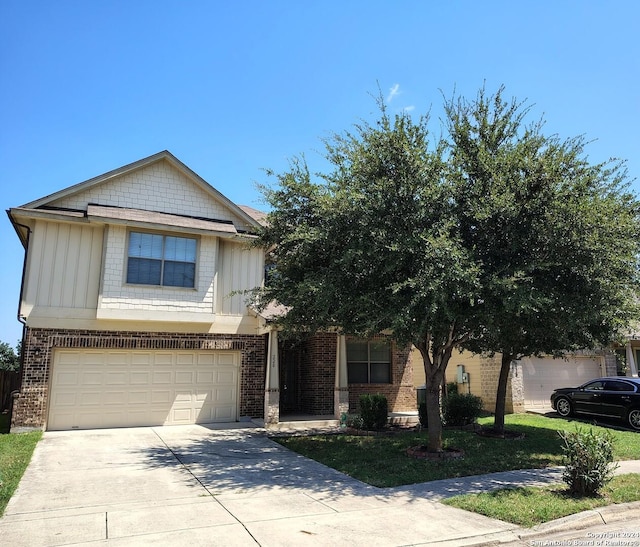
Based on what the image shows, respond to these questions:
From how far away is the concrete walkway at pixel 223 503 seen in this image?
5742mm

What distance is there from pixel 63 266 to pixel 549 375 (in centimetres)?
1738

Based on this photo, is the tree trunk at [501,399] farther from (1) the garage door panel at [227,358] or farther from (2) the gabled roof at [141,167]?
(2) the gabled roof at [141,167]

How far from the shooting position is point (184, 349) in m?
14.9

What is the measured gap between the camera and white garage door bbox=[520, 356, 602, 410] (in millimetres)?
18703

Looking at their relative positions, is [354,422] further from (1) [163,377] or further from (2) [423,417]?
(1) [163,377]

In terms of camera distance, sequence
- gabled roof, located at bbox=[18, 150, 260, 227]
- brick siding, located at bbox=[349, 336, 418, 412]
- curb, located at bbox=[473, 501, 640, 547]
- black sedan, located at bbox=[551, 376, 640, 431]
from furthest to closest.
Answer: brick siding, located at bbox=[349, 336, 418, 412]
black sedan, located at bbox=[551, 376, 640, 431]
gabled roof, located at bbox=[18, 150, 260, 227]
curb, located at bbox=[473, 501, 640, 547]

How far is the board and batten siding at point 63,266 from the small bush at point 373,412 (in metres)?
8.00

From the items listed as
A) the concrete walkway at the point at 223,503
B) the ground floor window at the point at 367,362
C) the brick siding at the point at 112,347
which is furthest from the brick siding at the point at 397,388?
the concrete walkway at the point at 223,503

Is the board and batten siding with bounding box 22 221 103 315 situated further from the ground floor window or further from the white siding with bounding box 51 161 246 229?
the ground floor window

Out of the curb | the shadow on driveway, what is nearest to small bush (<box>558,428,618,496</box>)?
the curb

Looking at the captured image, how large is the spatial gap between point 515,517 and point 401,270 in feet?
14.8

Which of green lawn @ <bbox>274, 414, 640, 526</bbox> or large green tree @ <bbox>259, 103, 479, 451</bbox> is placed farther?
large green tree @ <bbox>259, 103, 479, 451</bbox>

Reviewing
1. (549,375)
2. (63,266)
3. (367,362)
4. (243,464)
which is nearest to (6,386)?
(63,266)

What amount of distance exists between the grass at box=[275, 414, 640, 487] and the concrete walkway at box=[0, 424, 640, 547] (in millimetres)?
406
